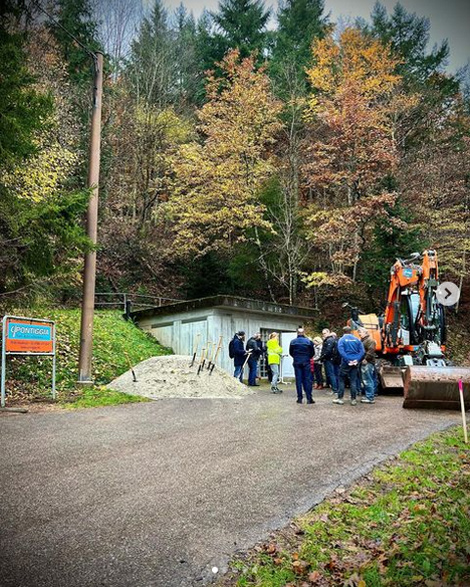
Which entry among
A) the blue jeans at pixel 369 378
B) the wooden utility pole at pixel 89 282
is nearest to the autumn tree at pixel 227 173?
the wooden utility pole at pixel 89 282

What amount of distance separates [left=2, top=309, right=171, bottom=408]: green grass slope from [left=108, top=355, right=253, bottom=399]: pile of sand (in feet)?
1.77

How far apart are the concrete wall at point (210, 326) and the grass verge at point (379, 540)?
1190 cm

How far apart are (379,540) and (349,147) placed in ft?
73.0

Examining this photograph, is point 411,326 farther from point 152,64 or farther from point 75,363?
point 152,64

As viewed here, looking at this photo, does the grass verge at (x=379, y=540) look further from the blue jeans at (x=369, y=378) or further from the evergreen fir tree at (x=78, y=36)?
the evergreen fir tree at (x=78, y=36)

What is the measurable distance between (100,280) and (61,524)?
21379mm

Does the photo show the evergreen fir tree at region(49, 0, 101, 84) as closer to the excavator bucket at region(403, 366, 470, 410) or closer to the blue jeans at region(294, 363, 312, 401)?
the blue jeans at region(294, 363, 312, 401)

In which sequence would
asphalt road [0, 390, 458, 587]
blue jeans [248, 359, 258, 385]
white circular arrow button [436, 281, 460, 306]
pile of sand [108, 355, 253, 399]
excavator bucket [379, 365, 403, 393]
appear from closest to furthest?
asphalt road [0, 390, 458, 587], pile of sand [108, 355, 253, 399], white circular arrow button [436, 281, 460, 306], excavator bucket [379, 365, 403, 393], blue jeans [248, 359, 258, 385]

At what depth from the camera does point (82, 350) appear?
483 inches

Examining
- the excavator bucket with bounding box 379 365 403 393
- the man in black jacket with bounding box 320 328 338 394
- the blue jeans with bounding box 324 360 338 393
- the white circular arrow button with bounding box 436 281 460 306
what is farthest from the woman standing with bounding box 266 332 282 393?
the white circular arrow button with bounding box 436 281 460 306

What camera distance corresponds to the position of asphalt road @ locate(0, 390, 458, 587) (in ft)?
12.0

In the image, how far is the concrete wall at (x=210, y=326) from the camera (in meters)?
17.5

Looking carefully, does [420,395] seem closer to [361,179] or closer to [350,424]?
[350,424]

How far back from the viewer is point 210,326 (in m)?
17.4
